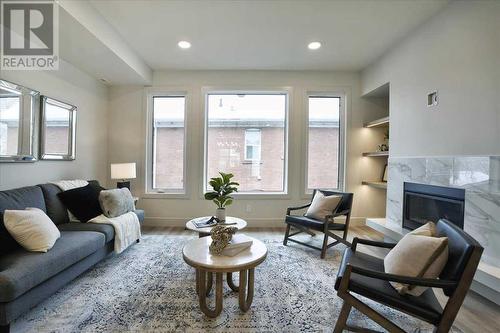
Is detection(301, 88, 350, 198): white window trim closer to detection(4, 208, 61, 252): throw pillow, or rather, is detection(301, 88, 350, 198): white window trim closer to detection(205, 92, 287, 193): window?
detection(205, 92, 287, 193): window

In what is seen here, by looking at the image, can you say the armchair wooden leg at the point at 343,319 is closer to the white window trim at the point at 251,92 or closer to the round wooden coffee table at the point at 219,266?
the round wooden coffee table at the point at 219,266

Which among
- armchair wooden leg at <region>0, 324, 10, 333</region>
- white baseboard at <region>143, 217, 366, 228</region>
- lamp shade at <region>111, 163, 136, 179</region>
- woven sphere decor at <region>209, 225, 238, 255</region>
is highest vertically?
lamp shade at <region>111, 163, 136, 179</region>

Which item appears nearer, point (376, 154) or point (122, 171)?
point (122, 171)

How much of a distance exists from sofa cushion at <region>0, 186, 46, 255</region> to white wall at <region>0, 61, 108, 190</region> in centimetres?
31

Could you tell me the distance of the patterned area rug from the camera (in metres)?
1.70

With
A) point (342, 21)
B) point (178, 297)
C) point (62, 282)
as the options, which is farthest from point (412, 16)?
point (62, 282)

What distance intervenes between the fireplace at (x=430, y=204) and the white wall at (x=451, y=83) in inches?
16.3

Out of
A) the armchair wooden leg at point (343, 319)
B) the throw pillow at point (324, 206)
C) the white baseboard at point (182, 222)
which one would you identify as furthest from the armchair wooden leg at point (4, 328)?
the throw pillow at point (324, 206)

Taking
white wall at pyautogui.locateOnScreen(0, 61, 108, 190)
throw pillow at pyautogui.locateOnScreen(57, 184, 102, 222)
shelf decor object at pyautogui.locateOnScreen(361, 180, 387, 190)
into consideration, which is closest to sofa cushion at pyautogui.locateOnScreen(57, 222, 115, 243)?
throw pillow at pyautogui.locateOnScreen(57, 184, 102, 222)

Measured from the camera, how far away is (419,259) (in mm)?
1443

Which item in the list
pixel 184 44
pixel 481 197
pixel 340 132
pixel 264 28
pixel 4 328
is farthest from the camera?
pixel 340 132

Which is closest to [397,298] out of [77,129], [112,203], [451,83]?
[451,83]

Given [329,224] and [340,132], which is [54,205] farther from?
[340,132]

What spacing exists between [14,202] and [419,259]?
10.9ft
